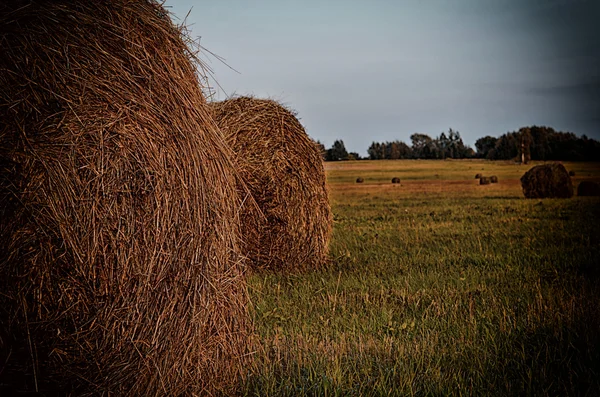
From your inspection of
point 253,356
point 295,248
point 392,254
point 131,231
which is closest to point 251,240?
point 295,248

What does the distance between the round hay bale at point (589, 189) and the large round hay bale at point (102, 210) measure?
25585 millimetres

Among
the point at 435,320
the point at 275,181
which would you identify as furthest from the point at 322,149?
the point at 435,320

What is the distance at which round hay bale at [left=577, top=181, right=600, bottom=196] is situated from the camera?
25438 mm

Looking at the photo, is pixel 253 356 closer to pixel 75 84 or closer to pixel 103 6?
pixel 75 84

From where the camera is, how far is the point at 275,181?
8.77 meters

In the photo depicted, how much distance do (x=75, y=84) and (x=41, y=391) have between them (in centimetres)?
199

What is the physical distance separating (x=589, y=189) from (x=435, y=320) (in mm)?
23059

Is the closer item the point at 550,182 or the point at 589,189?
the point at 550,182

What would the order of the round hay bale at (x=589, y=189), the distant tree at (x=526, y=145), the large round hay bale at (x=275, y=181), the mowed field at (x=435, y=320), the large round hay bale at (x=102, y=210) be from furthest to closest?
the distant tree at (x=526, y=145) → the round hay bale at (x=589, y=189) → the large round hay bale at (x=275, y=181) → the mowed field at (x=435, y=320) → the large round hay bale at (x=102, y=210)

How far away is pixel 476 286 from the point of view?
7457 millimetres

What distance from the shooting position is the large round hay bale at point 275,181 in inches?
339

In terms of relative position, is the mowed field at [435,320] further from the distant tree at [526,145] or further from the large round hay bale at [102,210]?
the distant tree at [526,145]

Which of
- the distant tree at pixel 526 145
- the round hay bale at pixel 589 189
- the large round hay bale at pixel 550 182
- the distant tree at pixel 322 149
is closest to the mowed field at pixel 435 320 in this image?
the distant tree at pixel 322 149

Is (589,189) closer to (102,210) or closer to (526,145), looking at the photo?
(102,210)
